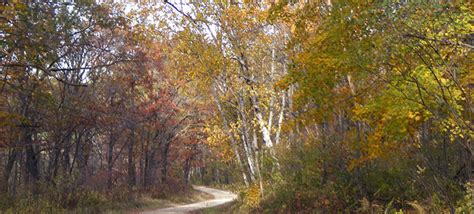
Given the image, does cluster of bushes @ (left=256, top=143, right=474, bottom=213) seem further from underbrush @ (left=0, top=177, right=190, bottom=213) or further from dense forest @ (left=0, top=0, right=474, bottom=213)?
underbrush @ (left=0, top=177, right=190, bottom=213)

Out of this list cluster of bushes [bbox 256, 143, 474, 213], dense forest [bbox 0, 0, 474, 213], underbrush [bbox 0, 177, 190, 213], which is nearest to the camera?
dense forest [bbox 0, 0, 474, 213]

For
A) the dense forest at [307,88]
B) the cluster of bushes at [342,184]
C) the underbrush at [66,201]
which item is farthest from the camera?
the underbrush at [66,201]

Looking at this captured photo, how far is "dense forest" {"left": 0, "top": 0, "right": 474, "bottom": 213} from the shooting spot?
19.3 ft

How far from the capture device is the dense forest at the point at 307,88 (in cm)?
589

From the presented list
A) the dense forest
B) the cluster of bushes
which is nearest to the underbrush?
the dense forest

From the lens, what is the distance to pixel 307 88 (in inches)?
326

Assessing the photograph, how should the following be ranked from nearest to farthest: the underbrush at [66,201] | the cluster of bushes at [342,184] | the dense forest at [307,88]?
1. the dense forest at [307,88]
2. the cluster of bushes at [342,184]
3. the underbrush at [66,201]

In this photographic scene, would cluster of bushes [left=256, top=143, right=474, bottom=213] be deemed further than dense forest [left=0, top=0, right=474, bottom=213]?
Yes

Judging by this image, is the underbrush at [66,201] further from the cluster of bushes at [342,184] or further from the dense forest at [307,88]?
the cluster of bushes at [342,184]

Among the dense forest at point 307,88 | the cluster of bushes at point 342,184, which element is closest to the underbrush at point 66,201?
the dense forest at point 307,88

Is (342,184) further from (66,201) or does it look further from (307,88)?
(66,201)

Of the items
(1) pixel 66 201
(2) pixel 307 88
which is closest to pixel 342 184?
(2) pixel 307 88

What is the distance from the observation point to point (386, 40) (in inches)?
205

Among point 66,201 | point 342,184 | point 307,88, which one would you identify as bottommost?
point 342,184
